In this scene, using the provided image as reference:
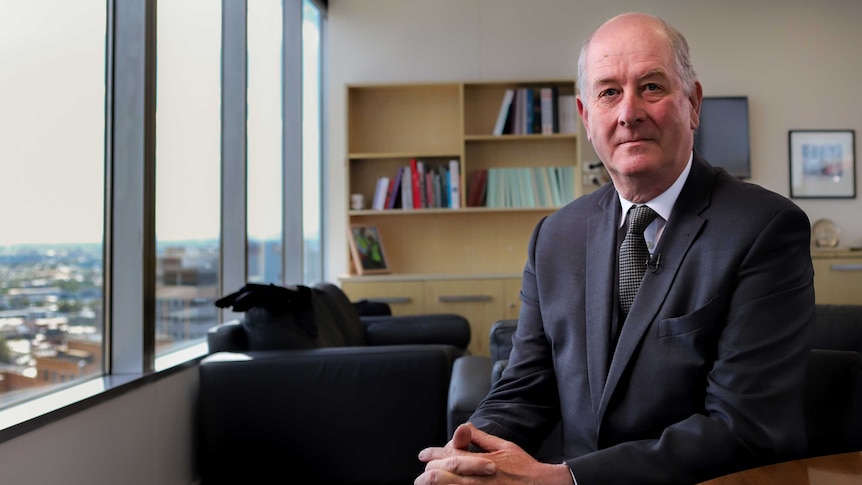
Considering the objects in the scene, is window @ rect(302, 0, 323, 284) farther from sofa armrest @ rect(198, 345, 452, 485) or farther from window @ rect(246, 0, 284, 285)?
sofa armrest @ rect(198, 345, 452, 485)

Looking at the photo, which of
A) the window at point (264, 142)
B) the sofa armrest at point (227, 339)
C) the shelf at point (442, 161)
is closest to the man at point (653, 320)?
the sofa armrest at point (227, 339)

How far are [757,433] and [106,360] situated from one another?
7.98ft

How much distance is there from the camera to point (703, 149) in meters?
6.55

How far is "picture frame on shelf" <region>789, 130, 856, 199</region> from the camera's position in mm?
6582

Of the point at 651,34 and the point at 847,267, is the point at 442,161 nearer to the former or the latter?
the point at 847,267

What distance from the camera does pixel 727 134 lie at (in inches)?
257

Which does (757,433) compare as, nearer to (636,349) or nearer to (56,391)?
(636,349)

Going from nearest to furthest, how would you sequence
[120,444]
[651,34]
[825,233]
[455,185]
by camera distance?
[651,34], [120,444], [455,185], [825,233]

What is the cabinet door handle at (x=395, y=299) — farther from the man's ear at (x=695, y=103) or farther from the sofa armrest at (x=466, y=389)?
the man's ear at (x=695, y=103)

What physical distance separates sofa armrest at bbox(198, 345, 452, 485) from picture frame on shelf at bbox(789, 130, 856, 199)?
4612 mm

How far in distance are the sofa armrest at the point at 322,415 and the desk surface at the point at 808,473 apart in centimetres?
213

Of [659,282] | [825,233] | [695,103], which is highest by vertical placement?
[695,103]

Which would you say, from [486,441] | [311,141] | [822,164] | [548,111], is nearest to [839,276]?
[822,164]

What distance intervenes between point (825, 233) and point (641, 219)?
571 centimetres
